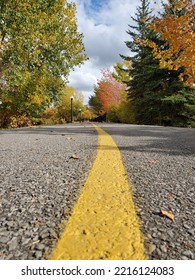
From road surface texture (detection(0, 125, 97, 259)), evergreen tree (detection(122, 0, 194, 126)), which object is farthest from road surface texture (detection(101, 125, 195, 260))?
evergreen tree (detection(122, 0, 194, 126))

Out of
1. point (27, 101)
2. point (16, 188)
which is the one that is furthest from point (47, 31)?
point (16, 188)

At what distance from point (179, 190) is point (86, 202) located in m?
0.60

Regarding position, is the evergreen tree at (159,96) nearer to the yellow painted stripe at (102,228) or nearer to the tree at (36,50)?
the tree at (36,50)

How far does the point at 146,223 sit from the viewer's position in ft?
3.57

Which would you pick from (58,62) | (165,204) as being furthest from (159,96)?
(165,204)

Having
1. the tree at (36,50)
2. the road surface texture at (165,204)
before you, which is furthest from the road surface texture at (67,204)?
the tree at (36,50)

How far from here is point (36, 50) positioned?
12633 mm

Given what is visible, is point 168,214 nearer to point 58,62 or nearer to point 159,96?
point 58,62

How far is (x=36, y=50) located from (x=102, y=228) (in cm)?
1282

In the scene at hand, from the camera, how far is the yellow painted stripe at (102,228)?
0.84 m

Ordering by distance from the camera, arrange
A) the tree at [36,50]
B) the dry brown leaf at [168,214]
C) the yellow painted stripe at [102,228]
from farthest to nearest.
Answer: the tree at [36,50] → the dry brown leaf at [168,214] → the yellow painted stripe at [102,228]

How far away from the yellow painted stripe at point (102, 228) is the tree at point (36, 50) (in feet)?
34.8

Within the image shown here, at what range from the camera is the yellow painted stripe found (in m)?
0.84
